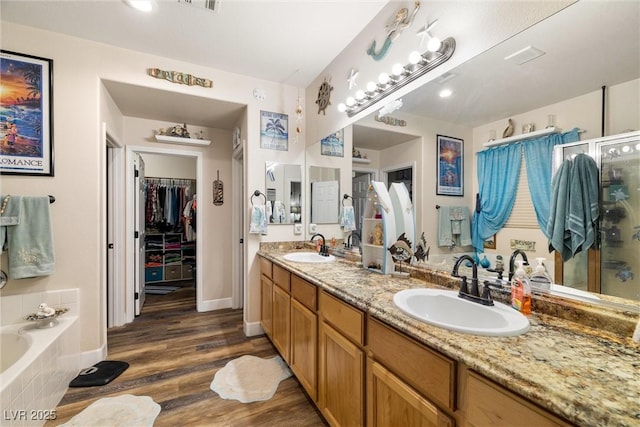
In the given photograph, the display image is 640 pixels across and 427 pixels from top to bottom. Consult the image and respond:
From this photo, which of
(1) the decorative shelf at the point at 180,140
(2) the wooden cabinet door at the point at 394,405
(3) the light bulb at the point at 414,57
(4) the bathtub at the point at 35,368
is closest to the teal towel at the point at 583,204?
(2) the wooden cabinet door at the point at 394,405

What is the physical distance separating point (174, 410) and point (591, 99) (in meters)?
2.67

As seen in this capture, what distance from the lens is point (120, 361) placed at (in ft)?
7.48

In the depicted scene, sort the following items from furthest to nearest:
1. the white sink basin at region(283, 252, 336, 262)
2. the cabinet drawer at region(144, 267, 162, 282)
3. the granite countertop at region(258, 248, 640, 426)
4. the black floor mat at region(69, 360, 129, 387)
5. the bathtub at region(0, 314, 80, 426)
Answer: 1. the cabinet drawer at region(144, 267, 162, 282)
2. the white sink basin at region(283, 252, 336, 262)
3. the black floor mat at region(69, 360, 129, 387)
4. the bathtub at region(0, 314, 80, 426)
5. the granite countertop at region(258, 248, 640, 426)

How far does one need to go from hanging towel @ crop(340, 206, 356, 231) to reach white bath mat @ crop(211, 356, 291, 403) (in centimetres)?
131

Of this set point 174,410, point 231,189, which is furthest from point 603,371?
point 231,189

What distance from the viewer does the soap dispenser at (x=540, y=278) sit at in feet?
3.54

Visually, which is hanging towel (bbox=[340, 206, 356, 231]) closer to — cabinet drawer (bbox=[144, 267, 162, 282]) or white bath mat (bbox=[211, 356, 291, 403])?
white bath mat (bbox=[211, 356, 291, 403])

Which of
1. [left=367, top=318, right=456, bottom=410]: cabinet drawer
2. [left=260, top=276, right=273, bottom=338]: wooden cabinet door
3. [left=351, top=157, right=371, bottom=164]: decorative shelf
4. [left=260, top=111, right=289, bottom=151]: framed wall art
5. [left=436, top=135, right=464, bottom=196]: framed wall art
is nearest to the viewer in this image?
[left=367, top=318, right=456, bottom=410]: cabinet drawer

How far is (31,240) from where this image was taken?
77.7 inches

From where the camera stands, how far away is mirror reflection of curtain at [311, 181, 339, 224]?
8.74ft

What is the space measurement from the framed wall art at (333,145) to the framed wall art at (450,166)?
3.48ft

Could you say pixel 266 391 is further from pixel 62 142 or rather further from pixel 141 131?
pixel 141 131

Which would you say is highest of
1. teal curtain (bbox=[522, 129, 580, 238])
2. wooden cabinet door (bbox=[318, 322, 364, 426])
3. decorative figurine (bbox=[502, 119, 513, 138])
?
decorative figurine (bbox=[502, 119, 513, 138])

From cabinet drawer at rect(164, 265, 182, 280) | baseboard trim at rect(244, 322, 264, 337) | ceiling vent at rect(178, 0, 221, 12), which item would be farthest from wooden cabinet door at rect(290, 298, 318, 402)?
cabinet drawer at rect(164, 265, 182, 280)
